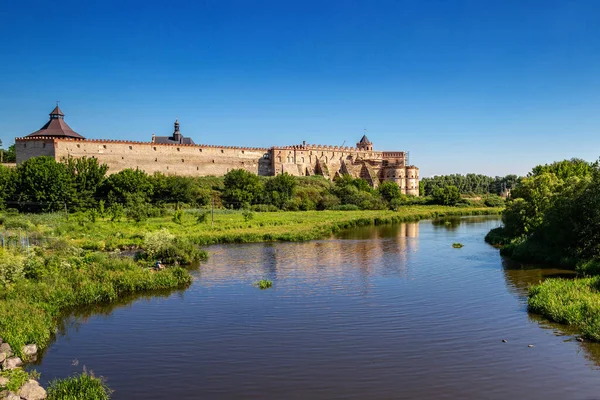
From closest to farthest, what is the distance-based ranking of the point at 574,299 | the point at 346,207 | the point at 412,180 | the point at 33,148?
the point at 574,299, the point at 33,148, the point at 346,207, the point at 412,180

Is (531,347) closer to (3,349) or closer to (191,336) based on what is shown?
(191,336)

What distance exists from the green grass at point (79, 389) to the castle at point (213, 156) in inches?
1672

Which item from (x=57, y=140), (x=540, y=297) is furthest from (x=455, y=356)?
(x=57, y=140)

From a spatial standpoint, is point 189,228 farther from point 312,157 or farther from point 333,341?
point 312,157

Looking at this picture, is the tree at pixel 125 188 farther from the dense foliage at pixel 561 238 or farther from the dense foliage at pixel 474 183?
the dense foliage at pixel 474 183

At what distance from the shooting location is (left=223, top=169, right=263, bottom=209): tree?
50500 mm

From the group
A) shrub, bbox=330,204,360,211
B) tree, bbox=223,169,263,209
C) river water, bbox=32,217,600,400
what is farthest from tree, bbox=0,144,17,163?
river water, bbox=32,217,600,400

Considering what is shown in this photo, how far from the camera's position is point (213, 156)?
6022 centimetres

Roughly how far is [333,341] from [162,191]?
38.7 meters

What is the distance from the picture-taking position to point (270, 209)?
4962 centimetres

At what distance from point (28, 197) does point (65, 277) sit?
25915 millimetres

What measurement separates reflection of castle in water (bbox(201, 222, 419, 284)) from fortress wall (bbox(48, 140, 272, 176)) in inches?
1075

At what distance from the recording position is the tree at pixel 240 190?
5050cm

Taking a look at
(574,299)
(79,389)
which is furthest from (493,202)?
(79,389)
